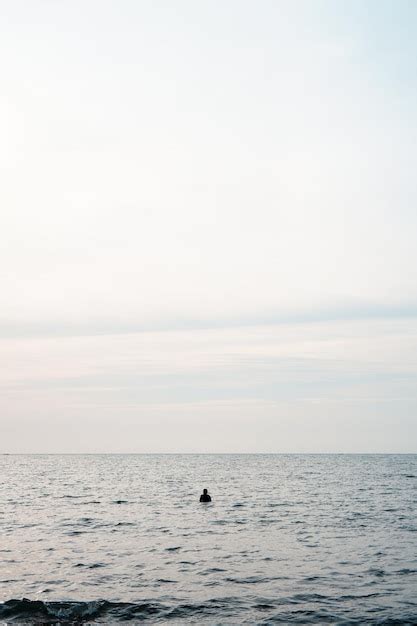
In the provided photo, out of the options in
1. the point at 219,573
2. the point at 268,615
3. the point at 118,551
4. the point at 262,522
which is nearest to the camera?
the point at 268,615

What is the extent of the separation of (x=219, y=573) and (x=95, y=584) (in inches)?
222

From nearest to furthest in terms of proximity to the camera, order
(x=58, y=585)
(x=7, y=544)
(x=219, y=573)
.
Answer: (x=58, y=585)
(x=219, y=573)
(x=7, y=544)

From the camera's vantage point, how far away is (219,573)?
1019 inches

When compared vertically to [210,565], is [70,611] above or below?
above

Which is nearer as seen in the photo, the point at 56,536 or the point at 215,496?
the point at 56,536

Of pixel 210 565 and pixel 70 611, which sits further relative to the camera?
pixel 210 565

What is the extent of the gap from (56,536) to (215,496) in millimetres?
31689

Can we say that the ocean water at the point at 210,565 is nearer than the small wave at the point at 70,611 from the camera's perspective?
No

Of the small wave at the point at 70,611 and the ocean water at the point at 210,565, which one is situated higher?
the small wave at the point at 70,611

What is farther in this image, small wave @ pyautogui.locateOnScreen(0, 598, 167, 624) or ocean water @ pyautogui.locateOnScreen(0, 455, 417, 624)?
ocean water @ pyautogui.locateOnScreen(0, 455, 417, 624)

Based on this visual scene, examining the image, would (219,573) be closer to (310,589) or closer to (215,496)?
(310,589)

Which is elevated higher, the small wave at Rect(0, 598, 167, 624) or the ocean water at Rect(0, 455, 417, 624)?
the small wave at Rect(0, 598, 167, 624)

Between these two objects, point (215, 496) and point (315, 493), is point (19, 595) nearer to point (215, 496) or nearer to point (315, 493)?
point (215, 496)

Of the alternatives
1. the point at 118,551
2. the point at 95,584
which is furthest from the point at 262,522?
the point at 95,584
